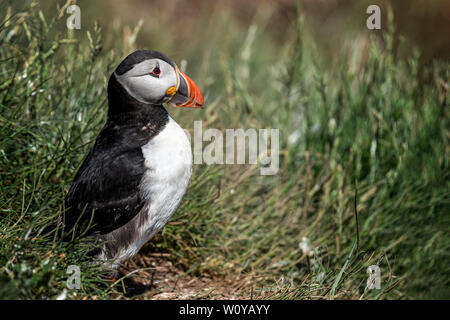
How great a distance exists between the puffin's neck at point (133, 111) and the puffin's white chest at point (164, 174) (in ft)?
0.24

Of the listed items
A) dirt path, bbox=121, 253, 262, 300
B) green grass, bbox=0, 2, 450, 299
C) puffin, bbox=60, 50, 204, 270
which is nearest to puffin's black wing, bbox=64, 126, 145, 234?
puffin, bbox=60, 50, 204, 270

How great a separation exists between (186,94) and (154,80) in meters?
0.18

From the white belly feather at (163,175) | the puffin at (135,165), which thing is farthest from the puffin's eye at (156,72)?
the white belly feather at (163,175)

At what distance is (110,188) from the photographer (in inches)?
114

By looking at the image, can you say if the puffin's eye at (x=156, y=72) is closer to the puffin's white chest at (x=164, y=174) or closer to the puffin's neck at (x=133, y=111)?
the puffin's neck at (x=133, y=111)

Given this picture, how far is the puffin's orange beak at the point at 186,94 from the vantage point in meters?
2.86

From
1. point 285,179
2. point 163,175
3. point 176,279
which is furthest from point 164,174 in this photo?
point 285,179

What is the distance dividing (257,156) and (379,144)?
1.00 meters

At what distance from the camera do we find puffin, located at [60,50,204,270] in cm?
281

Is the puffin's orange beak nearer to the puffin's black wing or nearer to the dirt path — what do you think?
the puffin's black wing

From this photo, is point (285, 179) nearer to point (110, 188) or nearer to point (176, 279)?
point (176, 279)

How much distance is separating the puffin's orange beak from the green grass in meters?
0.77
